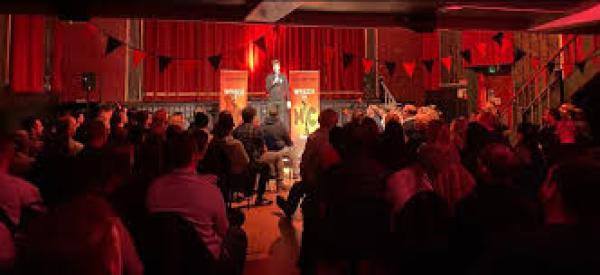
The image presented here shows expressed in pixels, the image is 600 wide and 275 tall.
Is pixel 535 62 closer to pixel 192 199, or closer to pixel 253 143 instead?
pixel 253 143

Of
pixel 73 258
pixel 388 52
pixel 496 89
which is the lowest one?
pixel 73 258

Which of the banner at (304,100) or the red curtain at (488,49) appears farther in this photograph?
the red curtain at (488,49)

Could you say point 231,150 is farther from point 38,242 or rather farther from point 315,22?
point 38,242

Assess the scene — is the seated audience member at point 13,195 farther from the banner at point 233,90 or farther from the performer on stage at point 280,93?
the banner at point 233,90

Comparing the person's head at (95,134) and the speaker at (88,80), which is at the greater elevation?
the speaker at (88,80)

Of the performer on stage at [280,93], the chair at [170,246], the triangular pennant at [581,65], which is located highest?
the triangular pennant at [581,65]

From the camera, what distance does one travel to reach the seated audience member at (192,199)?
2.73m

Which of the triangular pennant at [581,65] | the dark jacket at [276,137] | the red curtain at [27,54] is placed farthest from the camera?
the red curtain at [27,54]

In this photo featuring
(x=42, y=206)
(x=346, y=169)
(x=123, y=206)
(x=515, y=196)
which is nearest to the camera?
(x=515, y=196)

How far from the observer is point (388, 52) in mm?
14977

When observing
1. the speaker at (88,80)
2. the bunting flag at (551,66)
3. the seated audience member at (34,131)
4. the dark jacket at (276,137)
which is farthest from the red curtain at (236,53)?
the seated audience member at (34,131)

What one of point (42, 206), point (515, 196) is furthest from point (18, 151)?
point (515, 196)

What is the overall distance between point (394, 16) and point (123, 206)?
13.2ft

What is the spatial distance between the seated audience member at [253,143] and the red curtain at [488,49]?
7317mm
